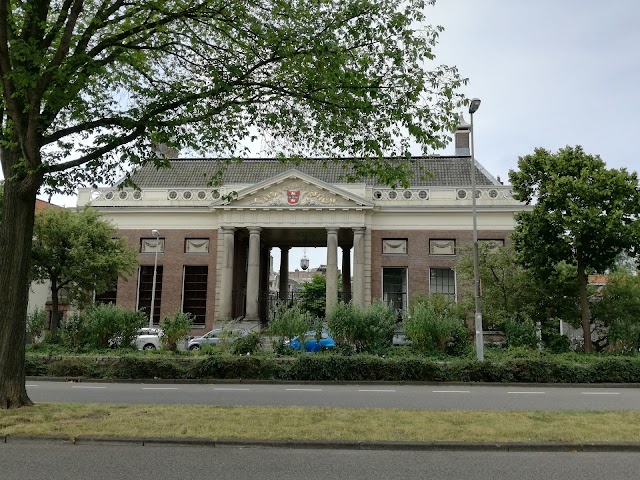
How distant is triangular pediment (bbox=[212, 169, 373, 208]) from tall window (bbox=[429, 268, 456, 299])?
6.98 meters

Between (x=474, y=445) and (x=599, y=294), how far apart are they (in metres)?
23.3

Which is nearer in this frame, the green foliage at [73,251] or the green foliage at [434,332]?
the green foliage at [434,332]

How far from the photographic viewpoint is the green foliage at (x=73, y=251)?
29.5 meters

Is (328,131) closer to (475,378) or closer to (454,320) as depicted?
(475,378)

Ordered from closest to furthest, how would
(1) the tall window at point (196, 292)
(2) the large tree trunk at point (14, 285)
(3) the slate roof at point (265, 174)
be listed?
(2) the large tree trunk at point (14, 285), (1) the tall window at point (196, 292), (3) the slate roof at point (265, 174)

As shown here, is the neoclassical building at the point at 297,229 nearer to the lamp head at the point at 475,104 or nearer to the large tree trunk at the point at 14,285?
the lamp head at the point at 475,104

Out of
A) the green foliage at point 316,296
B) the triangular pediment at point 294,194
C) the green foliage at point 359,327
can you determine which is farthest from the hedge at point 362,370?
the green foliage at point 316,296

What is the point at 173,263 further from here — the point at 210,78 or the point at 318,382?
the point at 210,78

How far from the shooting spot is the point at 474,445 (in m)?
8.18

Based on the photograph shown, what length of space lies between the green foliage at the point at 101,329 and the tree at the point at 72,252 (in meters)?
4.65

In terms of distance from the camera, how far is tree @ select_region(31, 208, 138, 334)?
29.5 m

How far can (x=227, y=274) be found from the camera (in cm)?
4156

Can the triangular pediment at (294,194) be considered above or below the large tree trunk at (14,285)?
above

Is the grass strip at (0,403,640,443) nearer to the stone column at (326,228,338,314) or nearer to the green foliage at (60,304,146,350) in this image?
the green foliage at (60,304,146,350)
